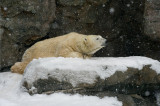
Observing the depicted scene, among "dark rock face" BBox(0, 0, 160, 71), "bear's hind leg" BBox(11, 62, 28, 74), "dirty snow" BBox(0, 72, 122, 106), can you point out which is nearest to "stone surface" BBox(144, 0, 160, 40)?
"dark rock face" BBox(0, 0, 160, 71)

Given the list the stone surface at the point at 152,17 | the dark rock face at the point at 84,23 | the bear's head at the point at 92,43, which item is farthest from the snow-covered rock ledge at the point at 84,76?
the dark rock face at the point at 84,23

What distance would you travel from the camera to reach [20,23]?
672 centimetres

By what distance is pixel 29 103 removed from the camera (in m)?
4.16

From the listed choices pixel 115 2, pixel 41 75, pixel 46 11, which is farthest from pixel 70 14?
pixel 41 75

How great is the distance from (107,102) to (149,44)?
3.61 metres

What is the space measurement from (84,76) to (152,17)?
2.95 m

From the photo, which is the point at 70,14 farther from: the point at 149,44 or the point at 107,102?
the point at 107,102

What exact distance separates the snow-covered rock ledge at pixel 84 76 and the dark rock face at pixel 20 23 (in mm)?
1985

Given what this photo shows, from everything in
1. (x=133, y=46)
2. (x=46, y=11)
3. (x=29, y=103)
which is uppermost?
(x=46, y=11)

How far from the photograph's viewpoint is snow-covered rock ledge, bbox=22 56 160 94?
15.1 feet

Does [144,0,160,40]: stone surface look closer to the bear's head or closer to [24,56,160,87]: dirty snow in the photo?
the bear's head

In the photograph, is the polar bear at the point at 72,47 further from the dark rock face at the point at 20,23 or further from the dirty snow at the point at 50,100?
the dirty snow at the point at 50,100

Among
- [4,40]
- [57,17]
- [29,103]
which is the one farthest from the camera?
[57,17]

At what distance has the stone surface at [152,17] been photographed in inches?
266
